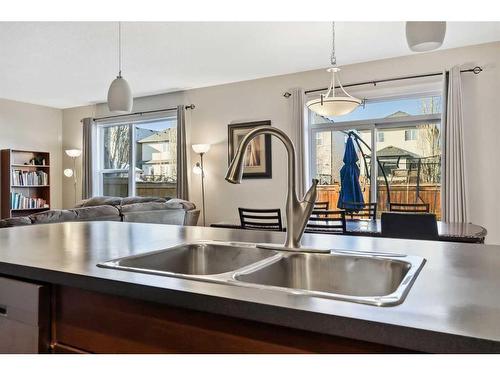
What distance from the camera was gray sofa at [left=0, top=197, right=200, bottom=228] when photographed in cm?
328

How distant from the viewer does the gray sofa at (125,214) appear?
328cm

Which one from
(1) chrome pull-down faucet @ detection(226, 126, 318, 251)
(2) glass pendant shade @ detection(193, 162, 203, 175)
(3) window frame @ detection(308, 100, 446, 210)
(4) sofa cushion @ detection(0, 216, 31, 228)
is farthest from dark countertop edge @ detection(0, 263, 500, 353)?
(2) glass pendant shade @ detection(193, 162, 203, 175)

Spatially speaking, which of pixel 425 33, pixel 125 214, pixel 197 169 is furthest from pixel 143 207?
pixel 425 33

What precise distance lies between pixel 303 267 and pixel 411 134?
13.2 feet

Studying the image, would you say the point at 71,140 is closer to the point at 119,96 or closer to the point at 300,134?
the point at 300,134

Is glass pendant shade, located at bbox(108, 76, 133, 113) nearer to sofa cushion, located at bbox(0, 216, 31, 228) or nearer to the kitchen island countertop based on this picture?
sofa cushion, located at bbox(0, 216, 31, 228)

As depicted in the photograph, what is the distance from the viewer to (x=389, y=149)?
4855mm

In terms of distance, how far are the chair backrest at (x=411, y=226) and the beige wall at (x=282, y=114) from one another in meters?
2.06

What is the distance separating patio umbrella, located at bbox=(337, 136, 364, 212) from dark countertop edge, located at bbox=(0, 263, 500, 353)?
4.25 metres

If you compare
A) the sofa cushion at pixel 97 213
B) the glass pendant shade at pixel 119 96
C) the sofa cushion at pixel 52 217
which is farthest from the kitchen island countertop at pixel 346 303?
the sofa cushion at pixel 97 213
